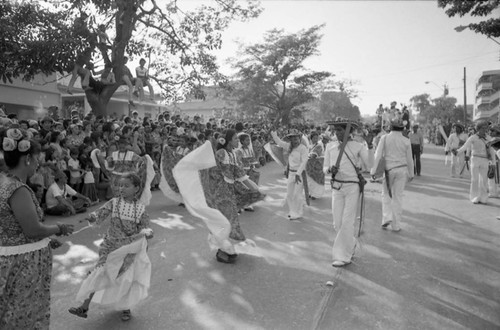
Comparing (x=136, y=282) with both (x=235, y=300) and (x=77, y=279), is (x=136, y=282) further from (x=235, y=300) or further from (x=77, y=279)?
(x=77, y=279)

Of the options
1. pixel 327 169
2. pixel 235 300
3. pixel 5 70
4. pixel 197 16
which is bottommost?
pixel 235 300

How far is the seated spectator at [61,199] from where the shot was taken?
845 centimetres

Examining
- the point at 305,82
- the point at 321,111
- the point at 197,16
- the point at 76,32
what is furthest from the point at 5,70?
the point at 321,111

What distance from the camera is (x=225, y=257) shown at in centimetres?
581

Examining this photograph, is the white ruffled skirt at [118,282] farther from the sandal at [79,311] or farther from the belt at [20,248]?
the belt at [20,248]

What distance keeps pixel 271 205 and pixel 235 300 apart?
18.1 feet

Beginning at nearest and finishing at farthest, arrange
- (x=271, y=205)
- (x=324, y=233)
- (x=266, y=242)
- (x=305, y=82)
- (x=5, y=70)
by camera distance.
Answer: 1. (x=266, y=242)
2. (x=324, y=233)
3. (x=271, y=205)
4. (x=5, y=70)
5. (x=305, y=82)

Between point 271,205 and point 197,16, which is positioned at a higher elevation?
point 197,16

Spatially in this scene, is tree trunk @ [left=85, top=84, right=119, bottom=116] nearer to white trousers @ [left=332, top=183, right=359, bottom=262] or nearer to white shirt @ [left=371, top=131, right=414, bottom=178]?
white shirt @ [left=371, top=131, right=414, bottom=178]

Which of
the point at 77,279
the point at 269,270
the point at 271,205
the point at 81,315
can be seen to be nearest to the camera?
the point at 81,315

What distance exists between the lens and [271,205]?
9984 millimetres

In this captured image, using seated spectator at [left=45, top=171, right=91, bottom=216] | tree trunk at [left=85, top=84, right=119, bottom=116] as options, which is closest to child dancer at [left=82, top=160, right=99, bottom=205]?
seated spectator at [left=45, top=171, right=91, bottom=216]

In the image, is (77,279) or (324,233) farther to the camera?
(324,233)

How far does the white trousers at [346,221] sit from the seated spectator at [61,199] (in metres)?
5.47
